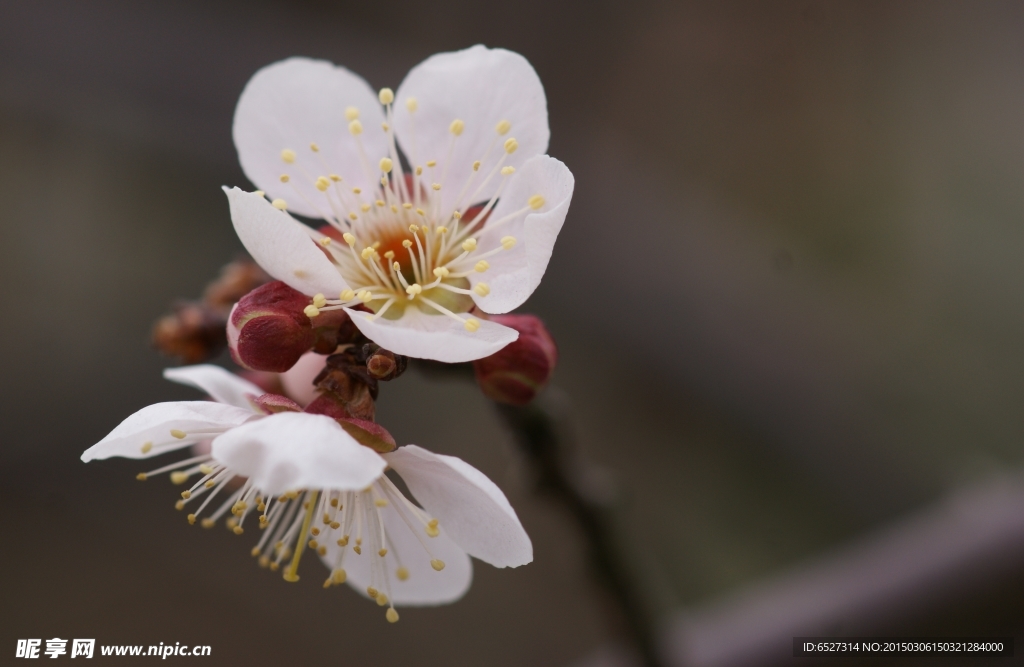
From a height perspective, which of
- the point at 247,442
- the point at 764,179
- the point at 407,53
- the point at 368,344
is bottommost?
the point at 247,442

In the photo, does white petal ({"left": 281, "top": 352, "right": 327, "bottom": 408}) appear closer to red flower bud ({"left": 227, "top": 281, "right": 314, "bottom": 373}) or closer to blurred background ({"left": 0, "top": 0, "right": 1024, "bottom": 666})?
red flower bud ({"left": 227, "top": 281, "right": 314, "bottom": 373})

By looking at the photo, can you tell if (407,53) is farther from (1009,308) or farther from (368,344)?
(368,344)

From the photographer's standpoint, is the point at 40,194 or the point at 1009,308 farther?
the point at 40,194

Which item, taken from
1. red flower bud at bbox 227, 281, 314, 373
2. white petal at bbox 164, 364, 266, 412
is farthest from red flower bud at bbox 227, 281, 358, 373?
white petal at bbox 164, 364, 266, 412

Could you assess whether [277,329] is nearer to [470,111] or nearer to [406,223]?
[406,223]

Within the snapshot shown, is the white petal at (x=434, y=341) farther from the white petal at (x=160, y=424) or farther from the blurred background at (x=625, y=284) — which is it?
the blurred background at (x=625, y=284)

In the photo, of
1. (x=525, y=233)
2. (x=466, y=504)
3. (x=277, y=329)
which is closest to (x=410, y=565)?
(x=466, y=504)

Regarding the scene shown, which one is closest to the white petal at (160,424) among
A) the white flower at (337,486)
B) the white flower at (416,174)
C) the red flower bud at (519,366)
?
the white flower at (337,486)

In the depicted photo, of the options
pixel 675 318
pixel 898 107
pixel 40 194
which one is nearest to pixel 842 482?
pixel 675 318
